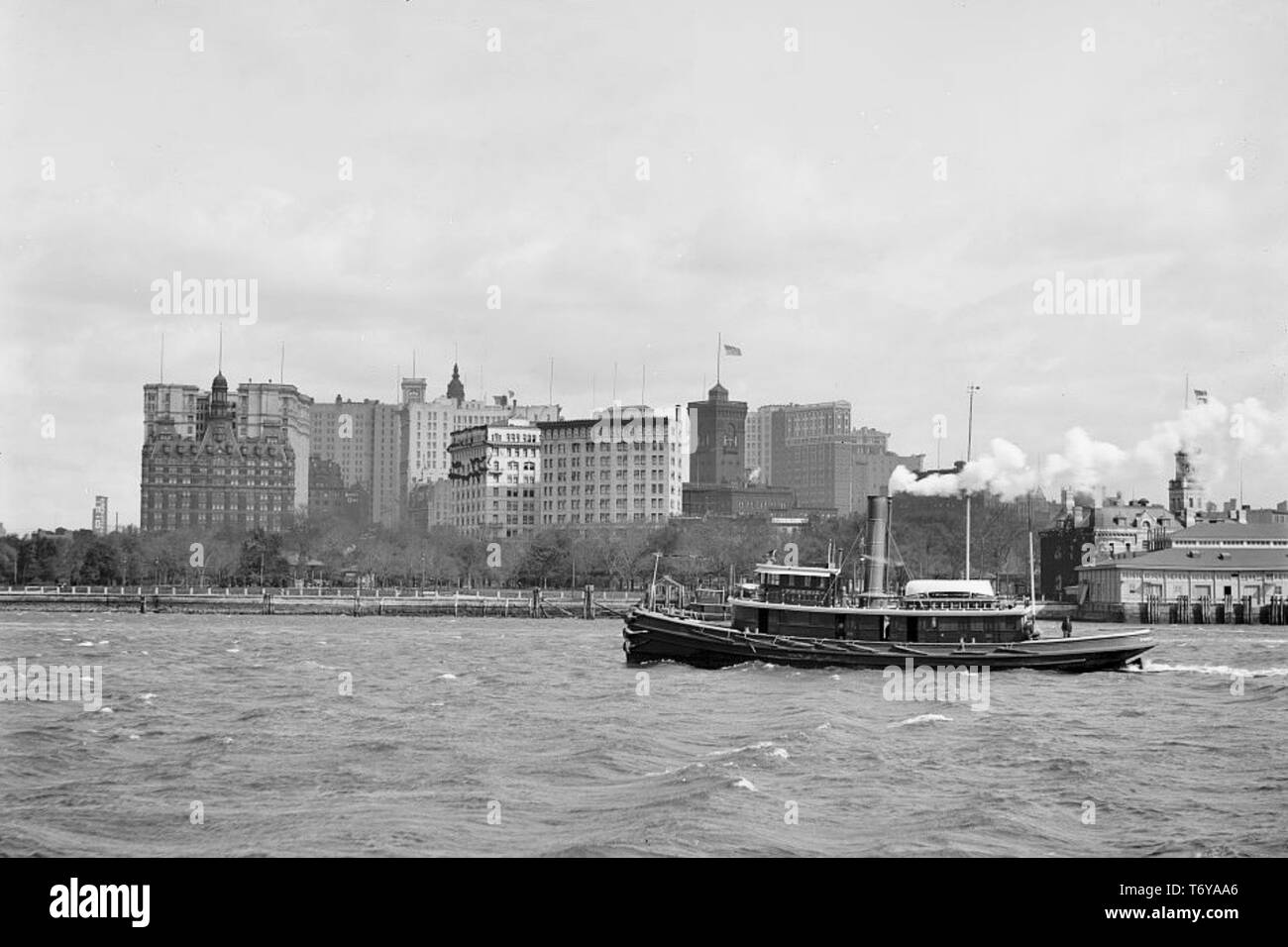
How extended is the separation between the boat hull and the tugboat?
45 mm

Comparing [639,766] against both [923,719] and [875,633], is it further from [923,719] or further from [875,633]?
[875,633]

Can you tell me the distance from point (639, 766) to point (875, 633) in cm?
3859

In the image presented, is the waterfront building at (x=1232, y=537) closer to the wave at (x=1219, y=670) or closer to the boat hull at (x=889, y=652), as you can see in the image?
the wave at (x=1219, y=670)

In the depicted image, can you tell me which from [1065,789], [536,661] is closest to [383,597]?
[536,661]

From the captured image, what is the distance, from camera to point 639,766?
1756 inches

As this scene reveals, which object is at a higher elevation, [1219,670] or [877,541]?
[877,541]

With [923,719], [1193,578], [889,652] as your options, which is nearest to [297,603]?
[1193,578]

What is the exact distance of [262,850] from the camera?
32.6m

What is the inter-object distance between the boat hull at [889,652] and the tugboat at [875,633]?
5 centimetres

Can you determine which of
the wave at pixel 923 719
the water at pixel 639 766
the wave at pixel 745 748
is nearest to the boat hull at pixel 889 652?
the water at pixel 639 766

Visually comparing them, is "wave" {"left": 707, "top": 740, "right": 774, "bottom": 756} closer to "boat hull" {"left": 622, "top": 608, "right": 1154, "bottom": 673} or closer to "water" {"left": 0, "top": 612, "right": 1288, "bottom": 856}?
"water" {"left": 0, "top": 612, "right": 1288, "bottom": 856}

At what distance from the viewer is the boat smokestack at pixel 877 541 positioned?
8562cm

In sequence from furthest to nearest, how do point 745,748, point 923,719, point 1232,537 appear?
1. point 1232,537
2. point 923,719
3. point 745,748

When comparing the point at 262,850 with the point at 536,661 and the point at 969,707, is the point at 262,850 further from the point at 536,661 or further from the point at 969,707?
the point at 536,661
